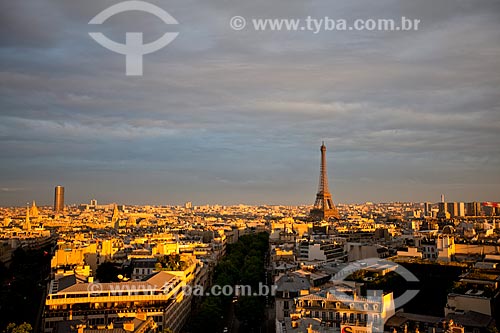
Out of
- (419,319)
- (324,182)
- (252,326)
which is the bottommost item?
(252,326)

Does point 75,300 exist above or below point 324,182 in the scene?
below

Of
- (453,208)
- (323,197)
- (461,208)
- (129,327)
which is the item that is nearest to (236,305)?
(129,327)

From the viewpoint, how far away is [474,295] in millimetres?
30375

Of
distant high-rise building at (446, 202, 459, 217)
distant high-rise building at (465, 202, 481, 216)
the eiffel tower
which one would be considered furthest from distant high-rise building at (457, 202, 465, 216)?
the eiffel tower

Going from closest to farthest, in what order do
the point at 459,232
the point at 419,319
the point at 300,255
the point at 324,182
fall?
A: the point at 419,319
the point at 300,255
the point at 459,232
the point at 324,182

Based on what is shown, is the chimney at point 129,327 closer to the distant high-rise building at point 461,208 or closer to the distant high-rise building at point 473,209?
the distant high-rise building at point 473,209

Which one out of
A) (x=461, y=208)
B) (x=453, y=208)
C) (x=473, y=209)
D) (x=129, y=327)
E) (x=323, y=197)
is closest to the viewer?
(x=129, y=327)

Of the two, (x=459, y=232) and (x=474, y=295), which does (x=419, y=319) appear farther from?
(x=459, y=232)

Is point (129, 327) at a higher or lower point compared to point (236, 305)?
higher

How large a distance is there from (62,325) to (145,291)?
861 centimetres

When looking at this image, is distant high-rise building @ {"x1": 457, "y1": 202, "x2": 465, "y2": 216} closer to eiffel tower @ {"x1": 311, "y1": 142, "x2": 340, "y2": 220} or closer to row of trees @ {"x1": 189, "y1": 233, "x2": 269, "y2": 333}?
eiffel tower @ {"x1": 311, "y1": 142, "x2": 340, "y2": 220}

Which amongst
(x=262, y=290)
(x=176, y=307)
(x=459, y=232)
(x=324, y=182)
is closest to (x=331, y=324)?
(x=176, y=307)

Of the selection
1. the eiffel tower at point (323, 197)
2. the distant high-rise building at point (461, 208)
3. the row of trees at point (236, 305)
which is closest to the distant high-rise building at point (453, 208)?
the distant high-rise building at point (461, 208)

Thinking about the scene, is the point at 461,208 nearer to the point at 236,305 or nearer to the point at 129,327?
the point at 236,305
